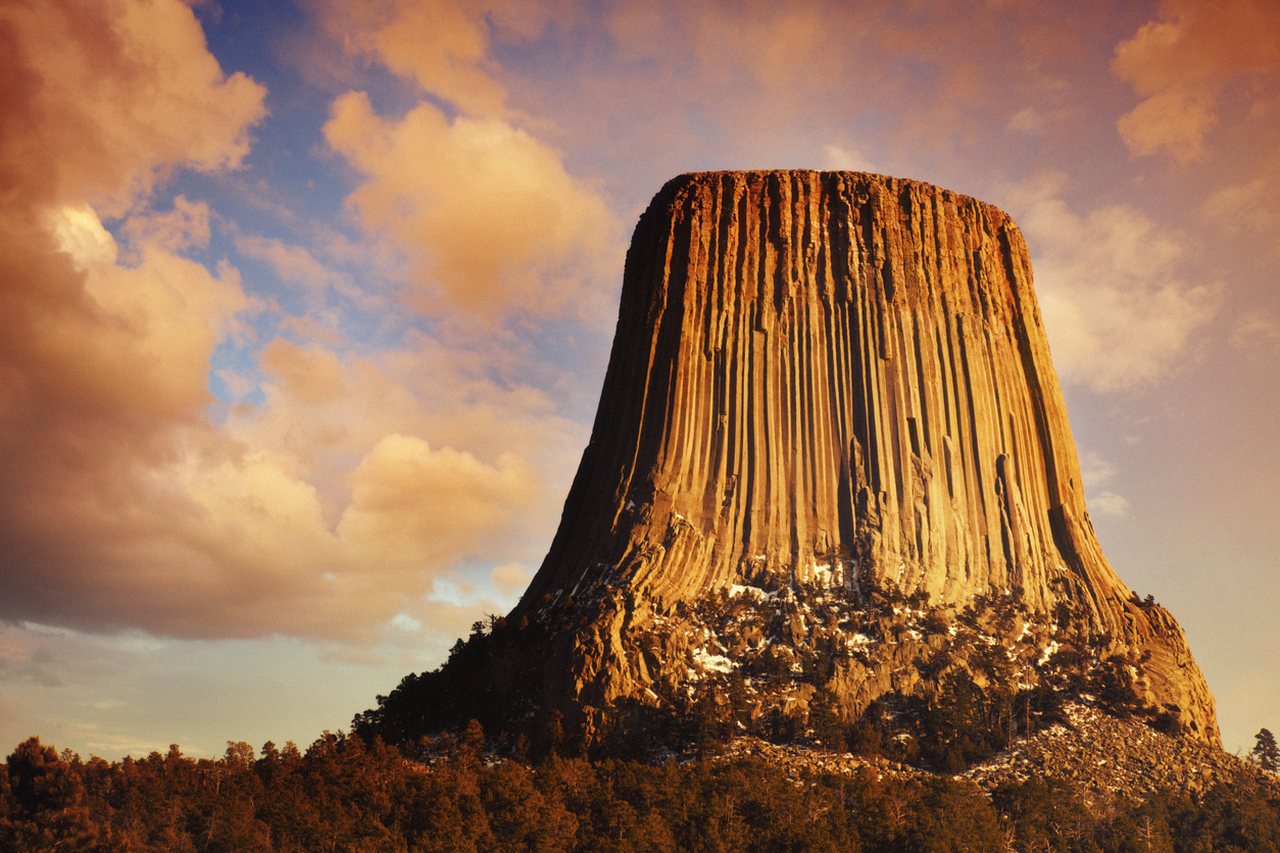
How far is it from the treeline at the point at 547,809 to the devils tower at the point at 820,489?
6.08 meters

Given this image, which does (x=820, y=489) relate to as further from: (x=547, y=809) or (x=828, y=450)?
(x=547, y=809)

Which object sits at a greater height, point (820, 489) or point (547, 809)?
point (820, 489)

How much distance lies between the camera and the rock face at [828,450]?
5166 centimetres

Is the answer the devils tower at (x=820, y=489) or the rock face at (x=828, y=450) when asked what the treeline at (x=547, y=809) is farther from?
the rock face at (x=828, y=450)

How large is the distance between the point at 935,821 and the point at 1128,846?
794 centimetres

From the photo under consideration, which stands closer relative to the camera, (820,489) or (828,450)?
(820,489)

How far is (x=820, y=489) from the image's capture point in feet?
185

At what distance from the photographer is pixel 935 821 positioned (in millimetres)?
39812

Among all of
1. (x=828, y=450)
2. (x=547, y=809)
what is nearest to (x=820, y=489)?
(x=828, y=450)

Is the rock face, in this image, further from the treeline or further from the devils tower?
the treeline

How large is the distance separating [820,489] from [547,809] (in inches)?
992

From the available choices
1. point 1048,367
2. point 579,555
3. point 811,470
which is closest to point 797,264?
point 811,470

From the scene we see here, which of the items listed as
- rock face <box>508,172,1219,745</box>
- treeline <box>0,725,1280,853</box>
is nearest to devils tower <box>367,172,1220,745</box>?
rock face <box>508,172,1219,745</box>

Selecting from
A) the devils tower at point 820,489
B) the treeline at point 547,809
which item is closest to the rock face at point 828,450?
the devils tower at point 820,489
